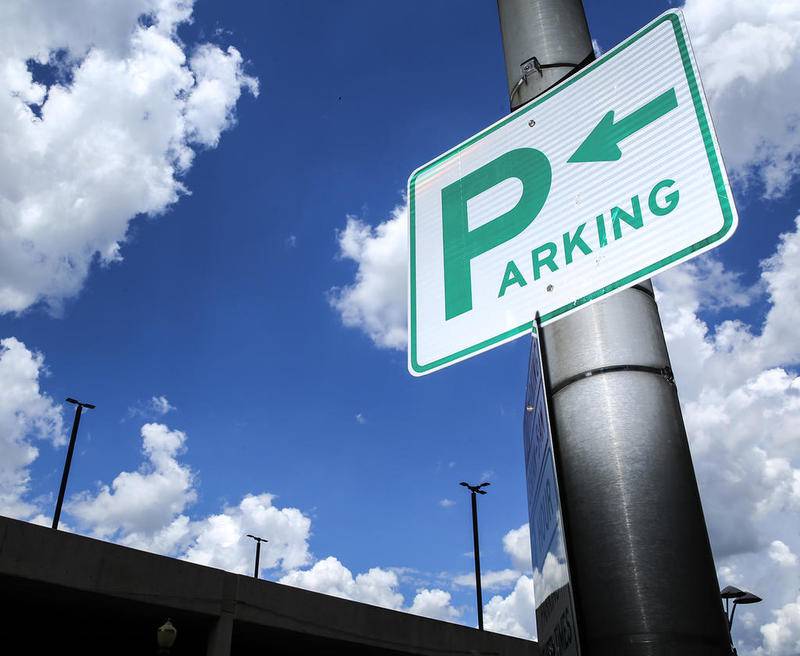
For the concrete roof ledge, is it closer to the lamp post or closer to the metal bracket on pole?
the lamp post

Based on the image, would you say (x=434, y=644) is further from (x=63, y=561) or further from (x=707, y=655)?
(x=707, y=655)

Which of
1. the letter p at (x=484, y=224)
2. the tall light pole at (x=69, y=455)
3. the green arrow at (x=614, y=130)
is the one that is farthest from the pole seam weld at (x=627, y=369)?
the tall light pole at (x=69, y=455)

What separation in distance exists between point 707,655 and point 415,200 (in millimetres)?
1460

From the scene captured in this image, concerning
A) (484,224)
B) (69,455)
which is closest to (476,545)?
(69,455)

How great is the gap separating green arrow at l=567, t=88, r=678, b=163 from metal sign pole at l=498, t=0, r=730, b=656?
33 cm

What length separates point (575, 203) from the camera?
62.8 inches

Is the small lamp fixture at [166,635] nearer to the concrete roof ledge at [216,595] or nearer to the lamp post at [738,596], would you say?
the concrete roof ledge at [216,595]

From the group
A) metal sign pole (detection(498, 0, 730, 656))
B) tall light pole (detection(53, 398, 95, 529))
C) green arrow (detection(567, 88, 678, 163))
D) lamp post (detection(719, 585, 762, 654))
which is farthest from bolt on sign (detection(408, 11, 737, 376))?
tall light pole (detection(53, 398, 95, 529))

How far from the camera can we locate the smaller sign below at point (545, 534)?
116cm

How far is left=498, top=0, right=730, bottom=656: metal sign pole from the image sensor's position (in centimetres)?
116

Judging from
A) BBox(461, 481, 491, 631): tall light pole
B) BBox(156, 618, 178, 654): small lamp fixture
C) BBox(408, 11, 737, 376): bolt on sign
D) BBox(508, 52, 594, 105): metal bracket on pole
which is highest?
BBox(461, 481, 491, 631): tall light pole

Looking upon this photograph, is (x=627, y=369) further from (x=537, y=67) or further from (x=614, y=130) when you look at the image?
(x=537, y=67)

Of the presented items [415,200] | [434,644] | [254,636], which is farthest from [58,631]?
[415,200]

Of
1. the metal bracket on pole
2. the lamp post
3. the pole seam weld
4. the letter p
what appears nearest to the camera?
the pole seam weld
